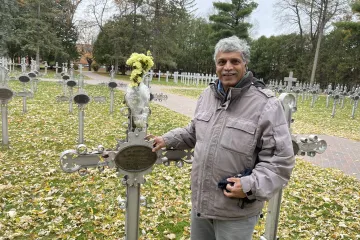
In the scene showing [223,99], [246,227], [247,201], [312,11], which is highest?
[312,11]

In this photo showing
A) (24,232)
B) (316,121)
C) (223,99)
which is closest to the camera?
(223,99)

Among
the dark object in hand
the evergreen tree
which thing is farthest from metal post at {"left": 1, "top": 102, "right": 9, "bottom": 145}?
the evergreen tree

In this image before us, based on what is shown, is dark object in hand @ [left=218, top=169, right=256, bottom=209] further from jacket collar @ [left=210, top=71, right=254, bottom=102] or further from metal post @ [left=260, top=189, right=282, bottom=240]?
metal post @ [left=260, top=189, right=282, bottom=240]

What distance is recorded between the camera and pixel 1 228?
3590 millimetres

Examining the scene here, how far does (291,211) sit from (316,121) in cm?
1032

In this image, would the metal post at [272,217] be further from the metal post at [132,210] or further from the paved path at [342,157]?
the paved path at [342,157]

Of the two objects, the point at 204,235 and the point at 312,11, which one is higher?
the point at 312,11

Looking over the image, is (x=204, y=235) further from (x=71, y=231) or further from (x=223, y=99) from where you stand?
(x=71, y=231)

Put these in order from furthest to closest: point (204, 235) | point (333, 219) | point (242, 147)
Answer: point (333, 219) < point (204, 235) < point (242, 147)

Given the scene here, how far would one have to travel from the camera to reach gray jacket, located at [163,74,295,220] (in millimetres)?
1762

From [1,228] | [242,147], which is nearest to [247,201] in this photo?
[242,147]

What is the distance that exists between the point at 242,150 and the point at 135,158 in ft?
3.15

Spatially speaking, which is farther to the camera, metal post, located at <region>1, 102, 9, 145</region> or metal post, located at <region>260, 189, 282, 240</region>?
metal post, located at <region>1, 102, 9, 145</region>

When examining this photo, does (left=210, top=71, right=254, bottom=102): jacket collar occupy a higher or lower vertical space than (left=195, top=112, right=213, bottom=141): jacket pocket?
higher
